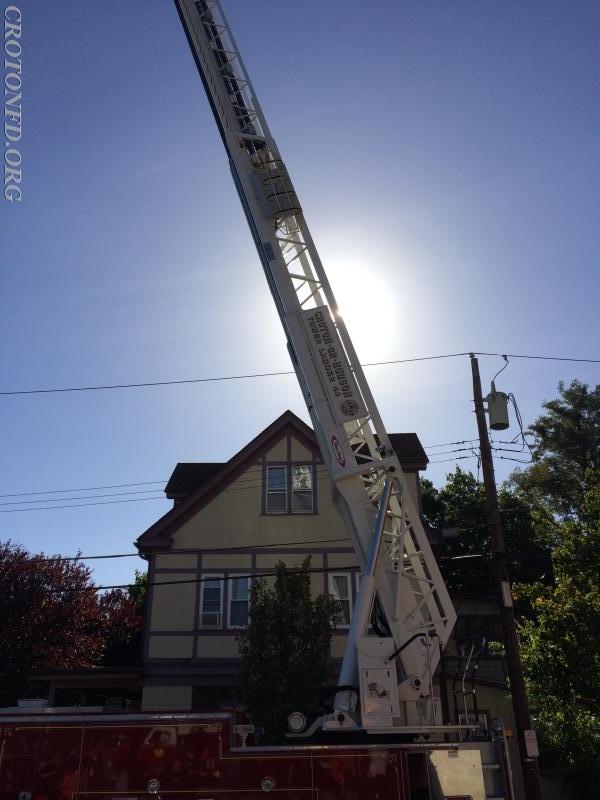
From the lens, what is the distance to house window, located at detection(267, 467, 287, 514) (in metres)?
20.8

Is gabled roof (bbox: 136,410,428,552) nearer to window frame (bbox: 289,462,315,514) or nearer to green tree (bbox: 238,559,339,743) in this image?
window frame (bbox: 289,462,315,514)

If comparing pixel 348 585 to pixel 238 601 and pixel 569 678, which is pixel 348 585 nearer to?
pixel 238 601

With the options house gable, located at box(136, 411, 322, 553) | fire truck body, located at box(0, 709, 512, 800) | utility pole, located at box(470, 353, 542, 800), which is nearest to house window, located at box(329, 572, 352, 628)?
house gable, located at box(136, 411, 322, 553)

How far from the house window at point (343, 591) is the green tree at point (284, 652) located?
3571mm

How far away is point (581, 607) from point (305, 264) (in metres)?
8.94

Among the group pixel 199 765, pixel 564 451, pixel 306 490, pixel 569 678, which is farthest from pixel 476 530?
pixel 199 765

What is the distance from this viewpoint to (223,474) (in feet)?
68.4

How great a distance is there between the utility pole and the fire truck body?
4.10 metres

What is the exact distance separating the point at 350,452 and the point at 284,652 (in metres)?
6.15

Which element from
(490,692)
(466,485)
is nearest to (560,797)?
(490,692)

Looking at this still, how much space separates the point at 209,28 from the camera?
1324 centimetres

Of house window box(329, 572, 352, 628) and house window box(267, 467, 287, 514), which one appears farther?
house window box(267, 467, 287, 514)

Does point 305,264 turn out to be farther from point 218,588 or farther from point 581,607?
point 218,588

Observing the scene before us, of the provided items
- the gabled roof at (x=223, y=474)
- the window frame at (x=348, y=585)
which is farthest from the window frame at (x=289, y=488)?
the window frame at (x=348, y=585)
